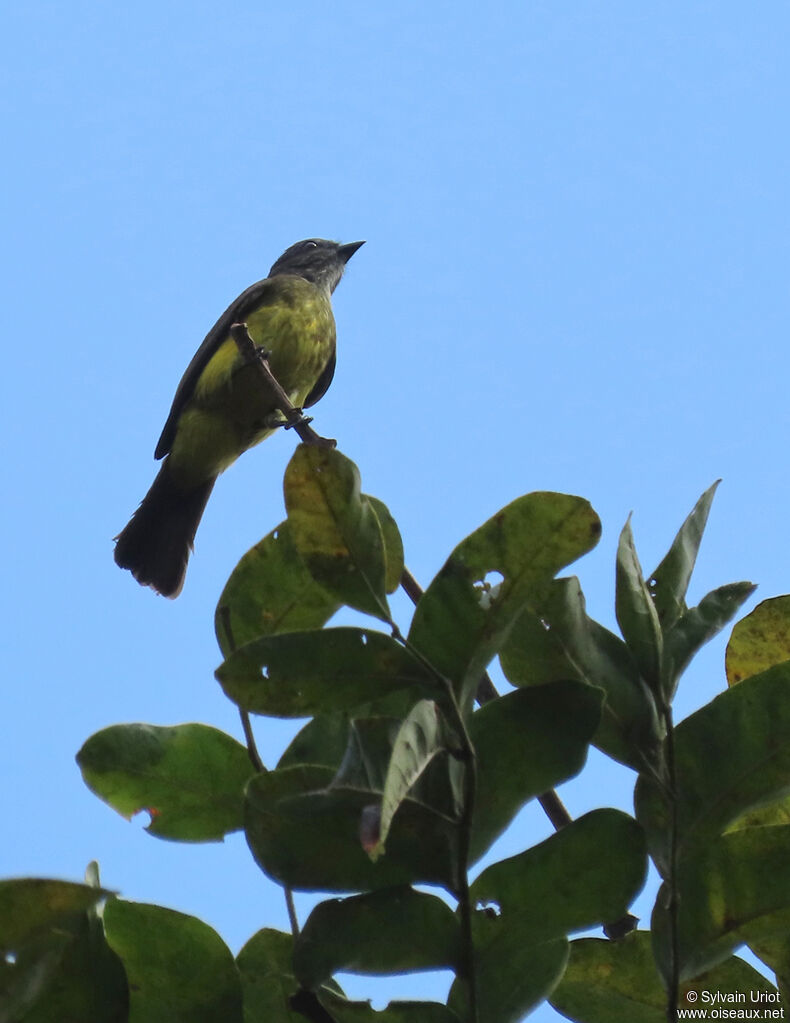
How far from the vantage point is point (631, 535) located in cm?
115

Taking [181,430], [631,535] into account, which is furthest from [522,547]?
[181,430]

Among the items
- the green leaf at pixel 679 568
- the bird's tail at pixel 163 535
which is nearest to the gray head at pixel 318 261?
the bird's tail at pixel 163 535

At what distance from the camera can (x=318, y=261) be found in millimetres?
8070

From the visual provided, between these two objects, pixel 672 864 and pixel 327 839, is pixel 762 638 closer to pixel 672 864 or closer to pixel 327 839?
pixel 672 864

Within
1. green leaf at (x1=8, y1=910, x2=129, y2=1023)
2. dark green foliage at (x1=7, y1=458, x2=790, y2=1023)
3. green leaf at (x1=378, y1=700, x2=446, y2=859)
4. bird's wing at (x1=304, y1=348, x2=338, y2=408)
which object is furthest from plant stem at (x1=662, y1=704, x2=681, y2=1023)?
bird's wing at (x1=304, y1=348, x2=338, y2=408)

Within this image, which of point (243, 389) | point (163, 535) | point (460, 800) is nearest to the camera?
point (460, 800)

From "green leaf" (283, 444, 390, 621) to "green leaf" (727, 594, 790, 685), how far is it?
1.72 feet

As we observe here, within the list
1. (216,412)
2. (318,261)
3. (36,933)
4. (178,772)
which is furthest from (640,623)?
(318,261)

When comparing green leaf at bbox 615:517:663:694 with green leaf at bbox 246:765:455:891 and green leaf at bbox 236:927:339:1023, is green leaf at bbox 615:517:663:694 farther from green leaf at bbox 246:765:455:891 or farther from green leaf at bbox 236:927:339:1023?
green leaf at bbox 236:927:339:1023

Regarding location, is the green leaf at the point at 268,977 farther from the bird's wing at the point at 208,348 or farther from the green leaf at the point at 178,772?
the bird's wing at the point at 208,348

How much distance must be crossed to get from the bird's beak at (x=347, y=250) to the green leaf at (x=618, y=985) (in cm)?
733

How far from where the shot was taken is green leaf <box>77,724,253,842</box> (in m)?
1.15

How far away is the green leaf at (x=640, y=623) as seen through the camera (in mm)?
1079

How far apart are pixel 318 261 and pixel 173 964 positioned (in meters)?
7.28
